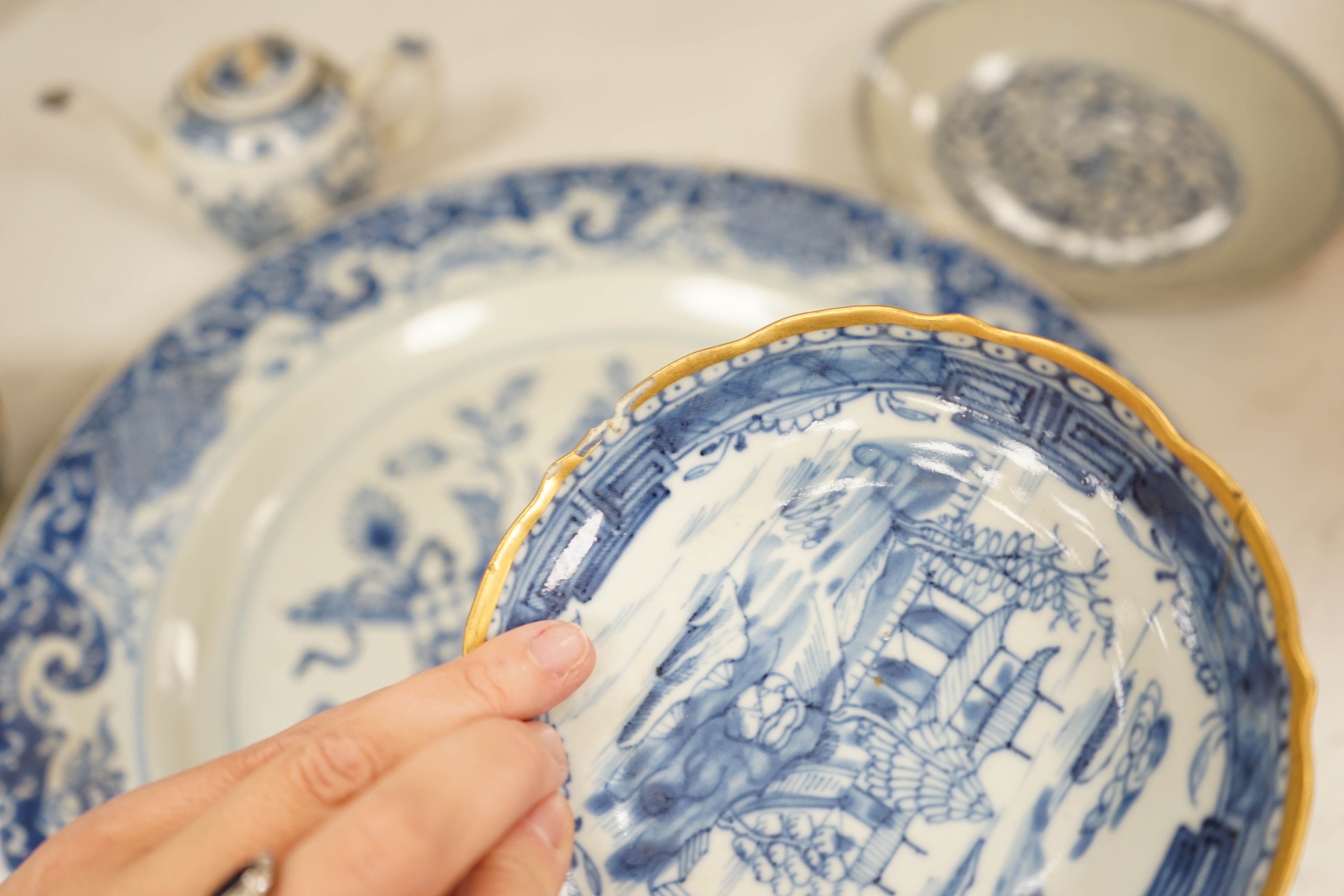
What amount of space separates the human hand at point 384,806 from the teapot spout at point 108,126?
579mm

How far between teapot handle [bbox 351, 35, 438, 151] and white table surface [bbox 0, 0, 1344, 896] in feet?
0.19

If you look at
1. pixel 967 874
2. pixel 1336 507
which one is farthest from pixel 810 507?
pixel 1336 507

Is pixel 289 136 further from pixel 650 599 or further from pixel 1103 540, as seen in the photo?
pixel 1103 540

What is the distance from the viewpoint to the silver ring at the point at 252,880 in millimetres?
337

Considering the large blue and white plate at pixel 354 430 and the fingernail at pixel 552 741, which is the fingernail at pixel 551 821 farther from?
the large blue and white plate at pixel 354 430

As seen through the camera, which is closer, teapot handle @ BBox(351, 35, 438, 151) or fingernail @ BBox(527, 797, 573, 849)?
fingernail @ BBox(527, 797, 573, 849)

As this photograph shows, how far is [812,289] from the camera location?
0.75 meters

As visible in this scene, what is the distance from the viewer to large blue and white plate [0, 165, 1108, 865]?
0.61 m

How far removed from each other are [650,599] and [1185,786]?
272 mm

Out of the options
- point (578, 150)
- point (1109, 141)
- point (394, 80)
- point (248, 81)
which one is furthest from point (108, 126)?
point (1109, 141)

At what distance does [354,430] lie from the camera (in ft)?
2.43

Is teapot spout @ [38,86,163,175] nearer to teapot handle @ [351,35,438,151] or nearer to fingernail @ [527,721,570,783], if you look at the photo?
teapot handle @ [351,35,438,151]

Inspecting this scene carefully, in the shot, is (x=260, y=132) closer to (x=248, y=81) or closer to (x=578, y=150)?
(x=248, y=81)

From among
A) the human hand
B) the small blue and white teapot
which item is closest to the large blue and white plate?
the small blue and white teapot
